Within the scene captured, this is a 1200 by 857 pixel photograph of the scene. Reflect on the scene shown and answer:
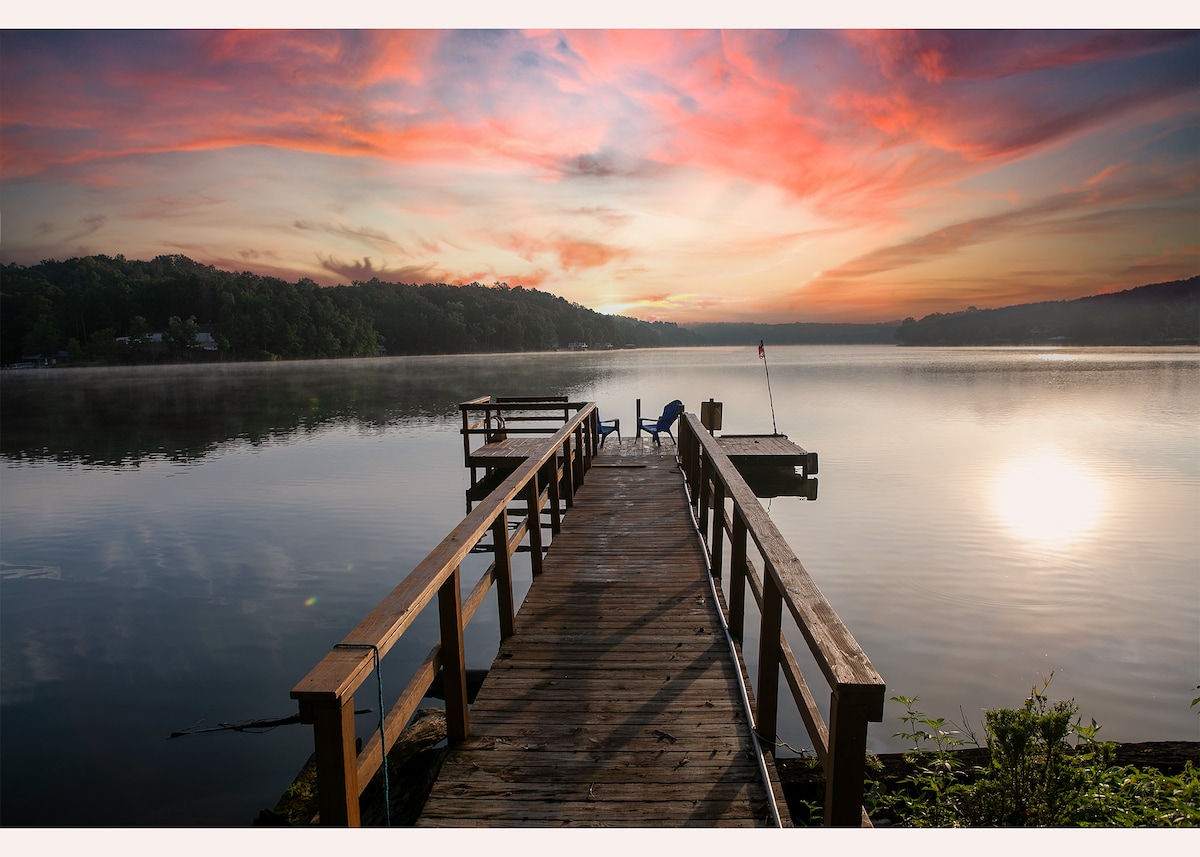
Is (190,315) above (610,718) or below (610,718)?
above

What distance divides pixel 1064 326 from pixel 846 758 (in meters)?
157

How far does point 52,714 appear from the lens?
16.1 feet

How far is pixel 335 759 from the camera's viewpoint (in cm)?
160

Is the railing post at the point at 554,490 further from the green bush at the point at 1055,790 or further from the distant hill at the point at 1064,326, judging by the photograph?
the distant hill at the point at 1064,326

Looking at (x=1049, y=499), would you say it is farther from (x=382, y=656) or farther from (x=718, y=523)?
(x=382, y=656)

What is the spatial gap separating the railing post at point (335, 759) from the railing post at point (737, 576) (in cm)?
216

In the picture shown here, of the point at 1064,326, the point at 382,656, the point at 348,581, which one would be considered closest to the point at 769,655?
the point at 382,656

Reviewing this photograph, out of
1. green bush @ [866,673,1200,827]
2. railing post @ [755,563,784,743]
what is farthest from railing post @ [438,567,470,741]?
green bush @ [866,673,1200,827]

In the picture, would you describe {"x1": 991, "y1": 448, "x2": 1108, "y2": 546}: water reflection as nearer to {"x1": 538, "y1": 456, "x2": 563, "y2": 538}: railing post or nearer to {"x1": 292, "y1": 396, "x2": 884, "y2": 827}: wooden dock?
{"x1": 538, "y1": 456, "x2": 563, "y2": 538}: railing post

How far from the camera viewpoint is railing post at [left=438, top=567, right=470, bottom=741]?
2629 millimetres

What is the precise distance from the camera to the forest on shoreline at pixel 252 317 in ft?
245

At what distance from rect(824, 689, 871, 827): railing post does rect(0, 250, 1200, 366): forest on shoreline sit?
68.7 meters

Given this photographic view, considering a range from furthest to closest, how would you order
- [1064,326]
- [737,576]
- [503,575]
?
[1064,326]
[503,575]
[737,576]
